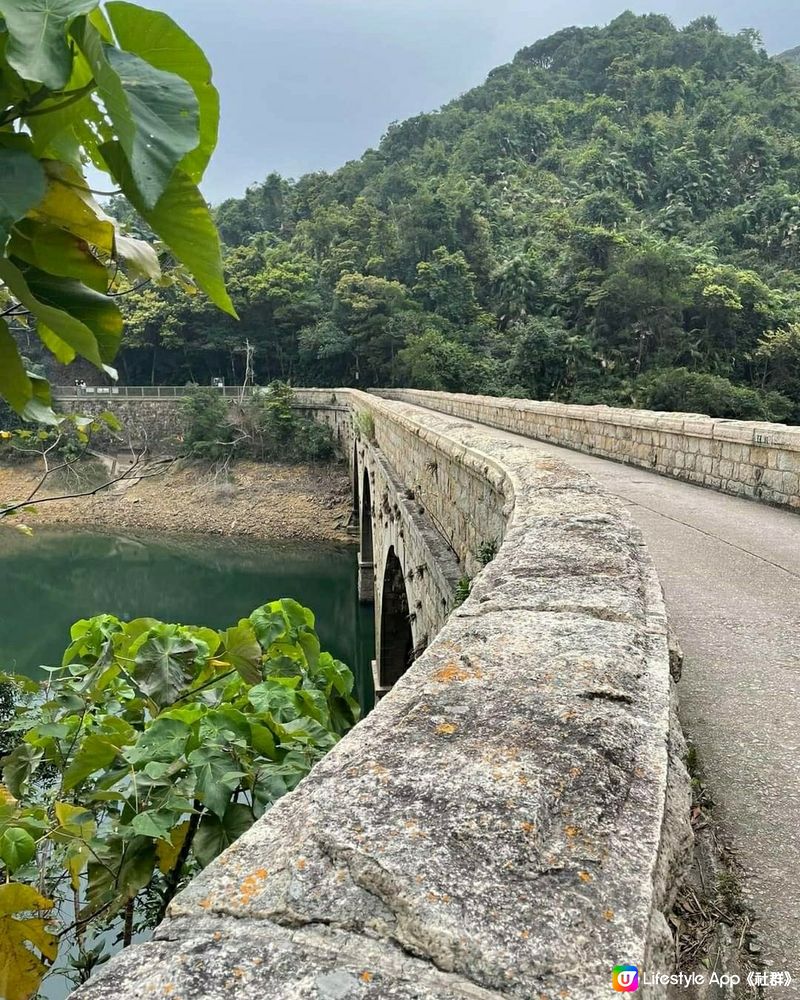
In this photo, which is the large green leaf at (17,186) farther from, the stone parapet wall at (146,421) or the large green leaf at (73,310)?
the stone parapet wall at (146,421)

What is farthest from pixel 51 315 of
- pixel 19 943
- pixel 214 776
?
pixel 19 943

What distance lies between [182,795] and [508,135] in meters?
70.5

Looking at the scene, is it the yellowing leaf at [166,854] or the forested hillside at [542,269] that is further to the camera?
the forested hillside at [542,269]

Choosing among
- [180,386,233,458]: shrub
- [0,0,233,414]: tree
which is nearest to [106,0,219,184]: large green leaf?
[0,0,233,414]: tree

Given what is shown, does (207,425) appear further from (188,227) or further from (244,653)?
(188,227)

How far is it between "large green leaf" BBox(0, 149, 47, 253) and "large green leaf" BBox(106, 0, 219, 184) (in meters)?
0.14

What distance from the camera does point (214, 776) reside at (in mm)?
1784

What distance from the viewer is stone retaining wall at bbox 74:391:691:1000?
0.72 metres

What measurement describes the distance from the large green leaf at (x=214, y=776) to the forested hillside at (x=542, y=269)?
2296 centimetres

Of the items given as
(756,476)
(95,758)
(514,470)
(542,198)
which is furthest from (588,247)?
(95,758)

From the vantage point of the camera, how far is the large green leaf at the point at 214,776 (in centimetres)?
174

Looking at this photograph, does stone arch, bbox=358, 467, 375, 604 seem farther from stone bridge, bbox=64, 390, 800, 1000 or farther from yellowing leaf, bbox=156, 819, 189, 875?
stone bridge, bbox=64, 390, 800, 1000

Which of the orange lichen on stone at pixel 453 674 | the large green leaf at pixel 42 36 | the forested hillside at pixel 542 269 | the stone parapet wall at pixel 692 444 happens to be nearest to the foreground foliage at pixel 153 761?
the orange lichen on stone at pixel 453 674

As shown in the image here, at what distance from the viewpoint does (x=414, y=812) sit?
3.13ft
